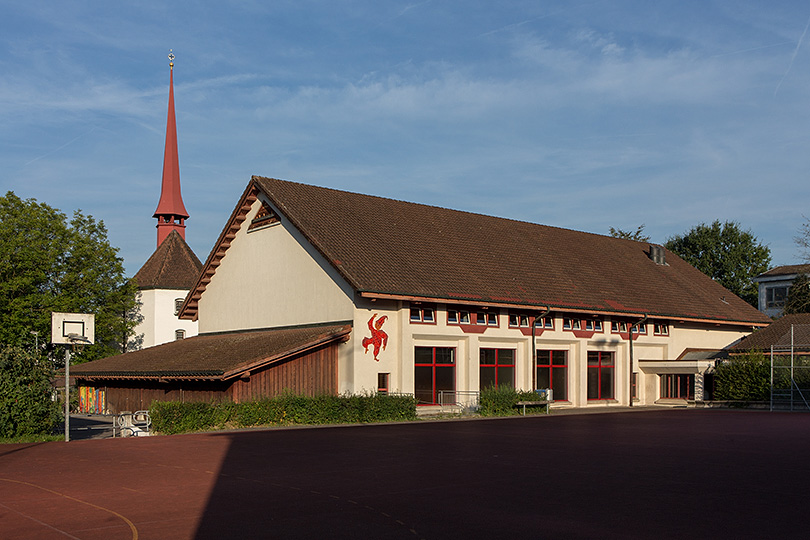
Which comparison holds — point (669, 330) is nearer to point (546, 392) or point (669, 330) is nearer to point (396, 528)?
point (546, 392)

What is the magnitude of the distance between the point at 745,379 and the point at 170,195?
48.1 meters

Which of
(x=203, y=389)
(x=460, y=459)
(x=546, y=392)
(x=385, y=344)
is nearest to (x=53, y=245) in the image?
(x=203, y=389)

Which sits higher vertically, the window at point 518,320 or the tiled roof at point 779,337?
the window at point 518,320

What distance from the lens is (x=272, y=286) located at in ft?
119

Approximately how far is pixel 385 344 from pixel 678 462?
1694 cm

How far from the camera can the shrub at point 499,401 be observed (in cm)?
3284

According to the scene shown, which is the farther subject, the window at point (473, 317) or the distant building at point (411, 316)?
the window at point (473, 317)

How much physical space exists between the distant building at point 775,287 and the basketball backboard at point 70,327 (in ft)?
224

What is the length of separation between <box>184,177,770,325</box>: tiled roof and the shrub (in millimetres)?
3688

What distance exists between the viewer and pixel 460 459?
17.0 metres

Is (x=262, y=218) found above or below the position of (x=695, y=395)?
above

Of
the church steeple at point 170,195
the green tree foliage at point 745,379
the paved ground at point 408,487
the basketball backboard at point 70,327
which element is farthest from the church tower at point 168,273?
the paved ground at point 408,487

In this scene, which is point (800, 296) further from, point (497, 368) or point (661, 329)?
point (497, 368)

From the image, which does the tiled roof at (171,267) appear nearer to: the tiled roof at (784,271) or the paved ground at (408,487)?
the paved ground at (408,487)
